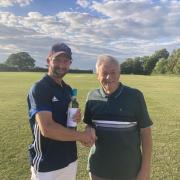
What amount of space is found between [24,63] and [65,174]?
15157 centimetres

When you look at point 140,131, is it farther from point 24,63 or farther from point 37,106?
point 24,63

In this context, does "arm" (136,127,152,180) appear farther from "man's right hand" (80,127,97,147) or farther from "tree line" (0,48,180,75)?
"tree line" (0,48,180,75)

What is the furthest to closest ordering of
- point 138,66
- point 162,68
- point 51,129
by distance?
point 138,66
point 162,68
point 51,129

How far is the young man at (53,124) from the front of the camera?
13.5 ft

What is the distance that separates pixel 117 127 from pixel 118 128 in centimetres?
1

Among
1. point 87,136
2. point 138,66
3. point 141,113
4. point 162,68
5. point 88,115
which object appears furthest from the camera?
point 138,66

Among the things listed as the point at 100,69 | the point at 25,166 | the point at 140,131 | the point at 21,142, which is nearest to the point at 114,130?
the point at 140,131

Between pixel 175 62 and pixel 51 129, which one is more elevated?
pixel 51 129

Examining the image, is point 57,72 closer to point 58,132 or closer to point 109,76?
point 109,76

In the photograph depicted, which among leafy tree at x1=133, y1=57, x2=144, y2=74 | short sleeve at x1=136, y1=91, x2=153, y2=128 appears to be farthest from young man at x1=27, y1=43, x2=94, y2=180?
leafy tree at x1=133, y1=57, x2=144, y2=74

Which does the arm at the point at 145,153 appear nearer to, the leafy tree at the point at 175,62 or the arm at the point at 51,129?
the arm at the point at 51,129

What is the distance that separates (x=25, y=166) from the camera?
8375 millimetres

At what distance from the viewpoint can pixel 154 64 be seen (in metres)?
140

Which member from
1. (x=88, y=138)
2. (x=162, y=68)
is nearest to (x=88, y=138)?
(x=88, y=138)
